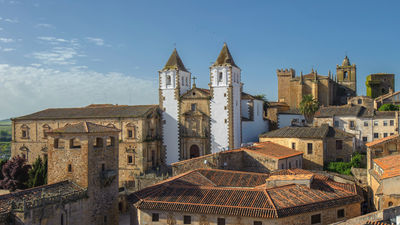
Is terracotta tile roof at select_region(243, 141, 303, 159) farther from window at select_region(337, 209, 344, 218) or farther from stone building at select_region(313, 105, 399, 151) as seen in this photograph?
window at select_region(337, 209, 344, 218)

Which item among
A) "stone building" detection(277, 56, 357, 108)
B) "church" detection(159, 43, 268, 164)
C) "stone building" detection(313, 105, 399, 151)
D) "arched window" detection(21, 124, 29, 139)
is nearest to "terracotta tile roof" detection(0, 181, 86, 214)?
"church" detection(159, 43, 268, 164)

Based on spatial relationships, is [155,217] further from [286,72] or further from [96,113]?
[286,72]

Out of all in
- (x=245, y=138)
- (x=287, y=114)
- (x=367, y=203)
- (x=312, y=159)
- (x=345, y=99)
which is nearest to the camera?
(x=367, y=203)

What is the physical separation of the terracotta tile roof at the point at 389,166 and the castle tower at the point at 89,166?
18031mm

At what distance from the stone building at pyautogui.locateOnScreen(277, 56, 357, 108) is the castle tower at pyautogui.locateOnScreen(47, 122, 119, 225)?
138ft

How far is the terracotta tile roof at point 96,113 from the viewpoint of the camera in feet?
140

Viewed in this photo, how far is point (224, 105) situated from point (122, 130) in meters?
12.5

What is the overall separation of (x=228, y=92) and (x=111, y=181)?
69.0ft

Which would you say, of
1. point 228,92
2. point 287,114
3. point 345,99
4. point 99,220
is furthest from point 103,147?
point 345,99

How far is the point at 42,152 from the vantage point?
4575 cm

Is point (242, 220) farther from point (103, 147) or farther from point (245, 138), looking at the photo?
point (245, 138)

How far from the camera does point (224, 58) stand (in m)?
43.5

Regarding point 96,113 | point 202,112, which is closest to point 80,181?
point 202,112

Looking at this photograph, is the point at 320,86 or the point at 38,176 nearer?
the point at 38,176
